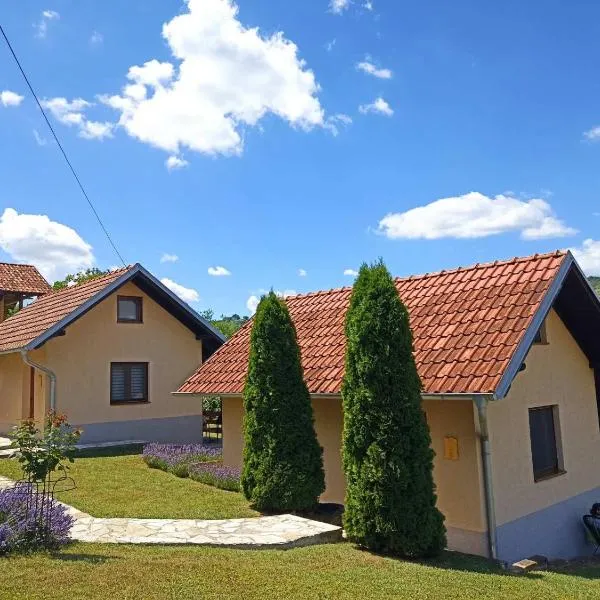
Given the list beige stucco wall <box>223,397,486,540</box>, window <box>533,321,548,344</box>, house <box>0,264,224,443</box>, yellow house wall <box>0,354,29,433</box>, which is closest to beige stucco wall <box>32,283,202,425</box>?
house <box>0,264,224,443</box>

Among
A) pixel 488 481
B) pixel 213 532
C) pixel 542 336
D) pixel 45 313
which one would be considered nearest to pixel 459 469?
pixel 488 481

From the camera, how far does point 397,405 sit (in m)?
7.87

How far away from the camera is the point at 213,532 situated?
843 centimetres

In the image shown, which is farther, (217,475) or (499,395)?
(217,475)

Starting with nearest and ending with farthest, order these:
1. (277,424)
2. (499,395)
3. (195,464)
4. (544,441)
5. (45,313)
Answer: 1. (499,395)
2. (277,424)
3. (544,441)
4. (195,464)
5. (45,313)

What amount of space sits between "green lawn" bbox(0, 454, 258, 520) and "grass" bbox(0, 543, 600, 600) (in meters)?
2.08

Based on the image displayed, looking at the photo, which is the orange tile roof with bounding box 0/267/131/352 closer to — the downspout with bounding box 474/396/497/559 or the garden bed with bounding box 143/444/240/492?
the garden bed with bounding box 143/444/240/492

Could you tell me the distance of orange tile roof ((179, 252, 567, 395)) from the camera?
8.50 meters

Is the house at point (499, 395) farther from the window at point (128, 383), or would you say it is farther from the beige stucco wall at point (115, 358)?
the window at point (128, 383)

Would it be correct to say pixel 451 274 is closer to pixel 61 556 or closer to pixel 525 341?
pixel 525 341

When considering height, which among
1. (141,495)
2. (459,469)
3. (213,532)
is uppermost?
(459,469)

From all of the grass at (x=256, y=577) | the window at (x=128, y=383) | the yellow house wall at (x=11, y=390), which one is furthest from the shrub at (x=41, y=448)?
the yellow house wall at (x=11, y=390)

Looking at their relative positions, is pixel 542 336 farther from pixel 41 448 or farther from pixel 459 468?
pixel 41 448

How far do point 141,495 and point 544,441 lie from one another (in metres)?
7.45
